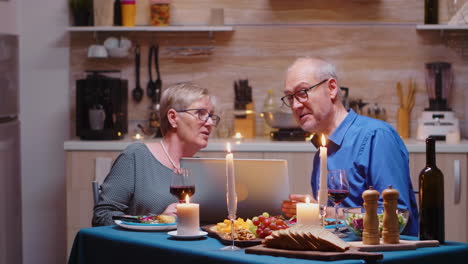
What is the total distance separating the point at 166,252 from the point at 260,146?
233cm

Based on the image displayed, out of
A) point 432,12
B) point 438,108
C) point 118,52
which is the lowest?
point 438,108

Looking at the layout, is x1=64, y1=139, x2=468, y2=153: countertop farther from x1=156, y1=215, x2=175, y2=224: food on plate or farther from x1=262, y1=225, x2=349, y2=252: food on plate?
x1=262, y1=225, x2=349, y2=252: food on plate

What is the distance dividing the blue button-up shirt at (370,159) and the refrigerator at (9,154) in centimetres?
223

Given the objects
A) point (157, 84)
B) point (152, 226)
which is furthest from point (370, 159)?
point (157, 84)

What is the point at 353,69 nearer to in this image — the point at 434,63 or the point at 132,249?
the point at 434,63

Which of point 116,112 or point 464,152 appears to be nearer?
point 464,152

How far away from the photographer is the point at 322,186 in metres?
2.00

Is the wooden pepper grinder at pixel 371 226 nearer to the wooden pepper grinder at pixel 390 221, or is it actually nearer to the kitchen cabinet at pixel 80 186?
the wooden pepper grinder at pixel 390 221

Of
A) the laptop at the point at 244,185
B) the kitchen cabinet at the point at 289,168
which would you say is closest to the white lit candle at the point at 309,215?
the laptop at the point at 244,185

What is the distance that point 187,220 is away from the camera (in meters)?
2.17

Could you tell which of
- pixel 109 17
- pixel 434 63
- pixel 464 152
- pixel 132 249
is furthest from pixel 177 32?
pixel 132 249

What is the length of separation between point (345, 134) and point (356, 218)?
32.2 inches

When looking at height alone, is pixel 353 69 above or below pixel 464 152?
above

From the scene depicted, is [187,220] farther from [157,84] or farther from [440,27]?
[440,27]
